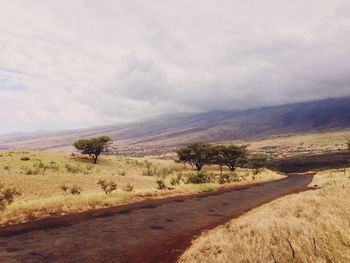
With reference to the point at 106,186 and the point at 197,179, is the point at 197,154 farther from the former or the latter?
the point at 106,186

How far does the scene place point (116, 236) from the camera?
1415cm

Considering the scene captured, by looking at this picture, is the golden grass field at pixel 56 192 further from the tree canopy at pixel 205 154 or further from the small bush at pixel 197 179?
the tree canopy at pixel 205 154

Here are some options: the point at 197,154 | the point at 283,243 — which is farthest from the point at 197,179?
the point at 197,154

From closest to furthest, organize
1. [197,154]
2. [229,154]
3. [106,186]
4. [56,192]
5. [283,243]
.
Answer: [283,243], [106,186], [56,192], [197,154], [229,154]

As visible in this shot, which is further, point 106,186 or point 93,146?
point 93,146

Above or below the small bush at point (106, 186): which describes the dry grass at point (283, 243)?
above

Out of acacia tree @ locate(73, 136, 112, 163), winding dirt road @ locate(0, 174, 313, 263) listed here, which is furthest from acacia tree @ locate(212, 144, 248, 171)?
winding dirt road @ locate(0, 174, 313, 263)

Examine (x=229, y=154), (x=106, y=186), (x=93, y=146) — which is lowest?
(x=229, y=154)

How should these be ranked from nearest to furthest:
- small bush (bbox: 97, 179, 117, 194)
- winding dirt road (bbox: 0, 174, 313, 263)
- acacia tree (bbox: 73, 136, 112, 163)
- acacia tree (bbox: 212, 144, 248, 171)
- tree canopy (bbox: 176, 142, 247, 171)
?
winding dirt road (bbox: 0, 174, 313, 263), small bush (bbox: 97, 179, 117, 194), acacia tree (bbox: 73, 136, 112, 163), tree canopy (bbox: 176, 142, 247, 171), acacia tree (bbox: 212, 144, 248, 171)

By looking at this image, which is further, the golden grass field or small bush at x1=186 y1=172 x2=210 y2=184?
small bush at x1=186 y1=172 x2=210 y2=184

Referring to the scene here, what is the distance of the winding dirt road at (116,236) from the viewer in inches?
447

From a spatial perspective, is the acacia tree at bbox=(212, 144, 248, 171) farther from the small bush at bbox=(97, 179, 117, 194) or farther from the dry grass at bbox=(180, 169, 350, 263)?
the dry grass at bbox=(180, 169, 350, 263)

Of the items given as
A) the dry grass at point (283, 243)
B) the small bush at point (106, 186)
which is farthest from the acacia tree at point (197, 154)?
the dry grass at point (283, 243)

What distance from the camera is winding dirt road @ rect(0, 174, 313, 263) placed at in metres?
11.4
